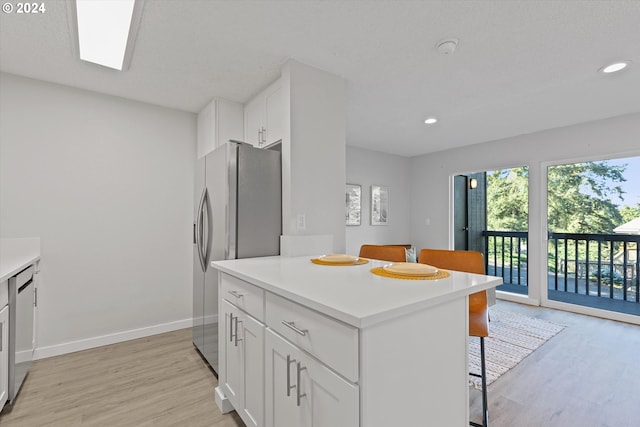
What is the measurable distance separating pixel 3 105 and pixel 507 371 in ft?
14.8

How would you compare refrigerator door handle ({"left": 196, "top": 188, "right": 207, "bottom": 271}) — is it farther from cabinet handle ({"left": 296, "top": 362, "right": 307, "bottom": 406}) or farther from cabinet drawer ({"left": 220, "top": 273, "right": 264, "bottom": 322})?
cabinet handle ({"left": 296, "top": 362, "right": 307, "bottom": 406})

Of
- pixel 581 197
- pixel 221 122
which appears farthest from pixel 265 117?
pixel 581 197

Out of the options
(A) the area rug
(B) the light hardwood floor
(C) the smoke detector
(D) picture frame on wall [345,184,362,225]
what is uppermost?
(C) the smoke detector

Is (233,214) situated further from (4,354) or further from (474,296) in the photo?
(474,296)

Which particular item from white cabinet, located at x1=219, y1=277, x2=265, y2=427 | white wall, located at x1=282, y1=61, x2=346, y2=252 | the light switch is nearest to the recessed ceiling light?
white wall, located at x1=282, y1=61, x2=346, y2=252

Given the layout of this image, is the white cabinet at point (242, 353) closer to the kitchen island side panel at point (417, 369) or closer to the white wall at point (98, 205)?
the kitchen island side panel at point (417, 369)

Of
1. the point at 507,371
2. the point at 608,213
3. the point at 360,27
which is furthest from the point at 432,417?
the point at 608,213

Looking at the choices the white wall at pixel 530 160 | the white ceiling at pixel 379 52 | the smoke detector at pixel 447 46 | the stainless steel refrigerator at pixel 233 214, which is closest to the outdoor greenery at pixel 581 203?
the white wall at pixel 530 160

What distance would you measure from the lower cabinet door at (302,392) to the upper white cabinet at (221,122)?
2.21 metres

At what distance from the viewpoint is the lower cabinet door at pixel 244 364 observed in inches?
56.0

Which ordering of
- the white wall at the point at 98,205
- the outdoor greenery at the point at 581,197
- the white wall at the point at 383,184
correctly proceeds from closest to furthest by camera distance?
the white wall at the point at 98,205
the outdoor greenery at the point at 581,197
the white wall at the point at 383,184

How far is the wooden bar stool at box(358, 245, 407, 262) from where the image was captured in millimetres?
2189

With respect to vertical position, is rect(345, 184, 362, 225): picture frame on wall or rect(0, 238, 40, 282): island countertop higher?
rect(345, 184, 362, 225): picture frame on wall

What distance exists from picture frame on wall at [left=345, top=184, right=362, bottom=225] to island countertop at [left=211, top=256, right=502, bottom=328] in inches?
126
